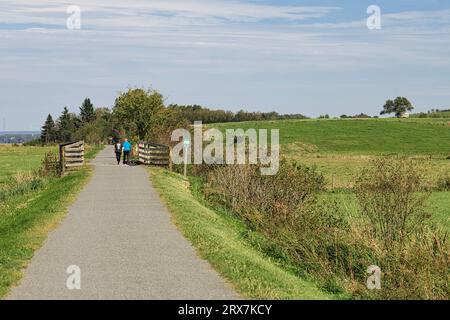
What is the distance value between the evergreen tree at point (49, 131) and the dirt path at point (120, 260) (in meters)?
142

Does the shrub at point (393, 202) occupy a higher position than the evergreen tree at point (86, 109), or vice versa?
the evergreen tree at point (86, 109)

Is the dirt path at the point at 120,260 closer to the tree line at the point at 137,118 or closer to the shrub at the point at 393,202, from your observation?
the shrub at the point at 393,202

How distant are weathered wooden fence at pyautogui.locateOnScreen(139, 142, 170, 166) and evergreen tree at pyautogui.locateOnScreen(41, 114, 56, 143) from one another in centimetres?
12120

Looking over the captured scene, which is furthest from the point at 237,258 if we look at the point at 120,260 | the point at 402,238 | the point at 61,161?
the point at 61,161

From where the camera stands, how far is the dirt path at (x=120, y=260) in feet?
32.2

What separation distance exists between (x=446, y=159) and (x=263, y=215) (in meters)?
56.8

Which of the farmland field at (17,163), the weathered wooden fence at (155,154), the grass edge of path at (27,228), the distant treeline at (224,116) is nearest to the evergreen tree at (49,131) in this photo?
the distant treeline at (224,116)

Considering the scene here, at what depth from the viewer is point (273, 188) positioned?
26.7 m

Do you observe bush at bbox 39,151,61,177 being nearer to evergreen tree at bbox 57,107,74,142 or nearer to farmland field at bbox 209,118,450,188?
farmland field at bbox 209,118,450,188

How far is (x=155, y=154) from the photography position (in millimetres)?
37812

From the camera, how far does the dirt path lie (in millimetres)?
9805

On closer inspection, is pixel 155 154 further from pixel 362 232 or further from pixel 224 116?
pixel 224 116
